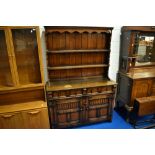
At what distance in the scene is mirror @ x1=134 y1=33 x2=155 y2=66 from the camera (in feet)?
9.06

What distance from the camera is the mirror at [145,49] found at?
2.76m

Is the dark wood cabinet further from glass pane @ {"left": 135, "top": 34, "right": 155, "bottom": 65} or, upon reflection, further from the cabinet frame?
glass pane @ {"left": 135, "top": 34, "right": 155, "bottom": 65}

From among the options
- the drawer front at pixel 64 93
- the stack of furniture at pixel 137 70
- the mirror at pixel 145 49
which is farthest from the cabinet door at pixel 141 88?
the drawer front at pixel 64 93

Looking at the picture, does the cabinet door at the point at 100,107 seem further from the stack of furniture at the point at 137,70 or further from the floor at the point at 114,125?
the stack of furniture at the point at 137,70

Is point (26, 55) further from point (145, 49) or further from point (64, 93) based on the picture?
point (145, 49)

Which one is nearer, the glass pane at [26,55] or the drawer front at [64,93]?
the glass pane at [26,55]

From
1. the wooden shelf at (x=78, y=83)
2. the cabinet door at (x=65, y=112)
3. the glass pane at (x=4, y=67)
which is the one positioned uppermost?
the glass pane at (x=4, y=67)

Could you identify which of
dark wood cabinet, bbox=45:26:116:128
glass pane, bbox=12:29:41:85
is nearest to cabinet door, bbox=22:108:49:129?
dark wood cabinet, bbox=45:26:116:128

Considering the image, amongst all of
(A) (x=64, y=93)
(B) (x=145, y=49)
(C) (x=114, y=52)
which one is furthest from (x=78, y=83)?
(B) (x=145, y=49)

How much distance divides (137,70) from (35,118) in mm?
2255

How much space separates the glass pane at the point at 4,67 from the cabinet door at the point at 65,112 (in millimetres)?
830

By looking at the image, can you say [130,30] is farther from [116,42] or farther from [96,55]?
[96,55]

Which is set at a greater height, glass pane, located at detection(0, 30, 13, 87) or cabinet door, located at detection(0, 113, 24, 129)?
glass pane, located at detection(0, 30, 13, 87)
